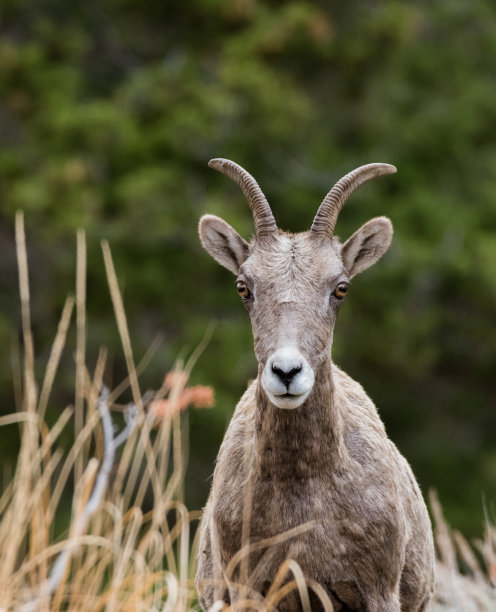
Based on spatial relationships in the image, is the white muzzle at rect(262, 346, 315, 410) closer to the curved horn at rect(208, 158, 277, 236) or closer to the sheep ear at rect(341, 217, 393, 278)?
the curved horn at rect(208, 158, 277, 236)

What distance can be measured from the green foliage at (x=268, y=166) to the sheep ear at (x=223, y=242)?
785 cm

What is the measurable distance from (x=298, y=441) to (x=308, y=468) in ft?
0.38

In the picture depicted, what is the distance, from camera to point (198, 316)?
47.1 ft

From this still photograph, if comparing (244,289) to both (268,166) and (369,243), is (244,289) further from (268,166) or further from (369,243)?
(268,166)

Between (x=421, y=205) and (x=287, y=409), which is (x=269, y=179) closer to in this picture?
(x=421, y=205)

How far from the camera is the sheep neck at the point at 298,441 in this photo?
4.20 m

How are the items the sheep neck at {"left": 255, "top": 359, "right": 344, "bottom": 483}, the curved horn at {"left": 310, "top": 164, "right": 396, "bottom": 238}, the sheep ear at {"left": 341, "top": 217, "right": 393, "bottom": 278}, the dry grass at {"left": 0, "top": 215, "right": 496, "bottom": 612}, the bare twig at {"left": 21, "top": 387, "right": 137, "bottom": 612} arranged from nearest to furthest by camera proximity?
the bare twig at {"left": 21, "top": 387, "right": 137, "bottom": 612}, the dry grass at {"left": 0, "top": 215, "right": 496, "bottom": 612}, the sheep neck at {"left": 255, "top": 359, "right": 344, "bottom": 483}, the curved horn at {"left": 310, "top": 164, "right": 396, "bottom": 238}, the sheep ear at {"left": 341, "top": 217, "right": 393, "bottom": 278}

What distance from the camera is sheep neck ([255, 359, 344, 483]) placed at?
13.8ft

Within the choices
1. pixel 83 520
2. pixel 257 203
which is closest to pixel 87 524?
pixel 83 520

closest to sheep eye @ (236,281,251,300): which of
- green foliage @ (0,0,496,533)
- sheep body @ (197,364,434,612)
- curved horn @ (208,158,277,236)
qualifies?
curved horn @ (208,158,277,236)

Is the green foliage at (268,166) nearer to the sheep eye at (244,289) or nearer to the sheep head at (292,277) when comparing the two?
the sheep head at (292,277)

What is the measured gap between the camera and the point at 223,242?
4.82 m

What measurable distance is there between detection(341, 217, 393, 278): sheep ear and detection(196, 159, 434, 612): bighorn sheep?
15 cm

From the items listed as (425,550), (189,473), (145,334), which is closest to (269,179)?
(145,334)
